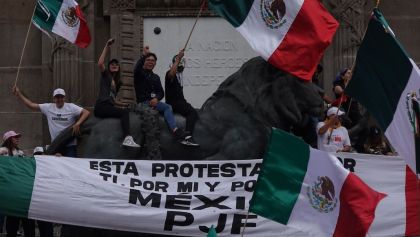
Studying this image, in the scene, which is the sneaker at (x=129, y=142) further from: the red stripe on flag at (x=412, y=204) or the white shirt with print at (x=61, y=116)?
the red stripe on flag at (x=412, y=204)

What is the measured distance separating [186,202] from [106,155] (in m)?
1.44

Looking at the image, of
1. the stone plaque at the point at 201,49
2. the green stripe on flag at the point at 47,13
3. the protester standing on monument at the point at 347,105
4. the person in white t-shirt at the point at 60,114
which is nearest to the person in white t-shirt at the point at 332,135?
the protester standing on monument at the point at 347,105

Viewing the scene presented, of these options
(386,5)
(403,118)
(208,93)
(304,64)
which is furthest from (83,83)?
(403,118)

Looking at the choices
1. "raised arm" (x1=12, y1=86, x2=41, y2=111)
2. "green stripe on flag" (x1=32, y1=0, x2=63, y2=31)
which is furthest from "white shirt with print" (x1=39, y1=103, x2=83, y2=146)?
"green stripe on flag" (x1=32, y1=0, x2=63, y2=31)

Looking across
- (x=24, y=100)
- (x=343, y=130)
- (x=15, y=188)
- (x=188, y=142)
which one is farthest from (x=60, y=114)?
(x=343, y=130)

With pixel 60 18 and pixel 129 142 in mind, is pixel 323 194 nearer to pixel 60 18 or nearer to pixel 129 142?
pixel 129 142

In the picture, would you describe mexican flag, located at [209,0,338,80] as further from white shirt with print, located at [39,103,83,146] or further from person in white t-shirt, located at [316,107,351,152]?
white shirt with print, located at [39,103,83,146]

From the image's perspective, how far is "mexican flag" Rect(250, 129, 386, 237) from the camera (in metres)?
11.6

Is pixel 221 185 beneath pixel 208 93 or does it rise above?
above

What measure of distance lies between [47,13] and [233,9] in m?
3.51

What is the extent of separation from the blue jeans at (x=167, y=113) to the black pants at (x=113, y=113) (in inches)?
14.6

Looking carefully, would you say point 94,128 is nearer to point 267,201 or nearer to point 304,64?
point 304,64

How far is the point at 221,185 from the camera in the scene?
13836 millimetres

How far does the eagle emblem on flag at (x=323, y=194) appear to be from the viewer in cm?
1172
